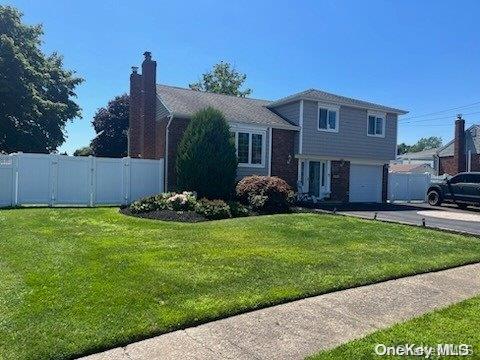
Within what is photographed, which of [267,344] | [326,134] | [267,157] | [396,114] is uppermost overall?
[396,114]

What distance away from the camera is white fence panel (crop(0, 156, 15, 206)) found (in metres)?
14.7

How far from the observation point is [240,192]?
15898 millimetres

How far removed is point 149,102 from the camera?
19.0 m

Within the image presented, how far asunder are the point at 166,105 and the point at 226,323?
49.2ft

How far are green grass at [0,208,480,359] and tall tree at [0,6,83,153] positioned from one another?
50.6 ft

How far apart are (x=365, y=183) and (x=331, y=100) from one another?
5.80m

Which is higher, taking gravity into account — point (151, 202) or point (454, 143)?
point (454, 143)

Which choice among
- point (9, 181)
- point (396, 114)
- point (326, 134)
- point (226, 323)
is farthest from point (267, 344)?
point (396, 114)

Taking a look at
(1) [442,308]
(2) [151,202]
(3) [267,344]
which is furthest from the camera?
(2) [151,202]

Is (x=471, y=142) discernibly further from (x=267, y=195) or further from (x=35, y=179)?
(x=35, y=179)

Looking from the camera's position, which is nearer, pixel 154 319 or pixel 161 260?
pixel 154 319

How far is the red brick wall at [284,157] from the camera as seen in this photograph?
791 inches

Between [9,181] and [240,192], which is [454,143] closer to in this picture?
[240,192]

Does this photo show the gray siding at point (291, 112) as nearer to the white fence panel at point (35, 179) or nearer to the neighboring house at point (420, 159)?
the white fence panel at point (35, 179)
